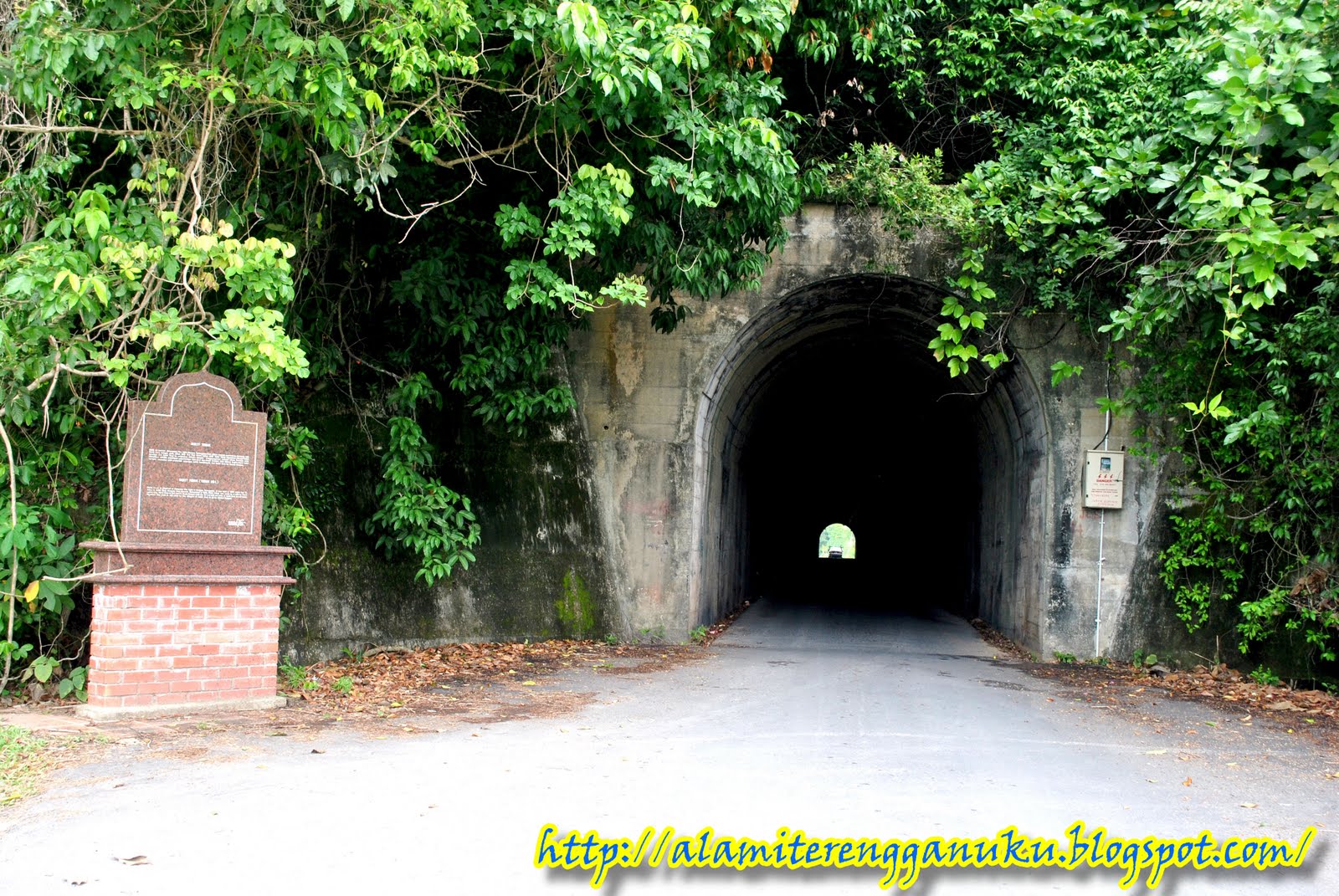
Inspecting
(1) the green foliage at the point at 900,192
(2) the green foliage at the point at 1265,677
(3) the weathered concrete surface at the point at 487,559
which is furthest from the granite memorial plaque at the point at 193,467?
(2) the green foliage at the point at 1265,677

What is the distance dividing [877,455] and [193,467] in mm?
22218

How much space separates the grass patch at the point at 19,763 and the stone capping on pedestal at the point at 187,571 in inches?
26.8

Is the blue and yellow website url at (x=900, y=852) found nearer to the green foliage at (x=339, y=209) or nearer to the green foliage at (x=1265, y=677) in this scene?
the green foliage at (x=339, y=209)

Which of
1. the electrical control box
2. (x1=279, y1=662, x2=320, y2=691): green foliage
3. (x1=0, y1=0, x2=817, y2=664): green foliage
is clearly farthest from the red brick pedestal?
the electrical control box

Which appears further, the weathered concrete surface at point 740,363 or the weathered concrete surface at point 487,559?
the weathered concrete surface at point 740,363

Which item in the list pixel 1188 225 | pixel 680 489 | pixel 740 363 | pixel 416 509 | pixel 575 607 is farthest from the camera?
pixel 740 363

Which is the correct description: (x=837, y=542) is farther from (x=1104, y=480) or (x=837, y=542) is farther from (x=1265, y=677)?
(x=1265, y=677)

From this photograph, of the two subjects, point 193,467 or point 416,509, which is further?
point 416,509

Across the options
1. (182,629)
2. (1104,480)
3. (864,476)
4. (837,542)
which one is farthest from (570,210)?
(837,542)

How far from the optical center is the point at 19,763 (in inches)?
209

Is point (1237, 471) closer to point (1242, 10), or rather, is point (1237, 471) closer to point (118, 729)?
point (1242, 10)

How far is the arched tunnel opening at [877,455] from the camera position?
40.1 feet

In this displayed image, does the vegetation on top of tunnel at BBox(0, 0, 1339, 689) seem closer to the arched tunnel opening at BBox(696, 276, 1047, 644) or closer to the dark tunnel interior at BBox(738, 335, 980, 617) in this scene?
the arched tunnel opening at BBox(696, 276, 1047, 644)

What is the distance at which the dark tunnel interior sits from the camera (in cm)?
1634
